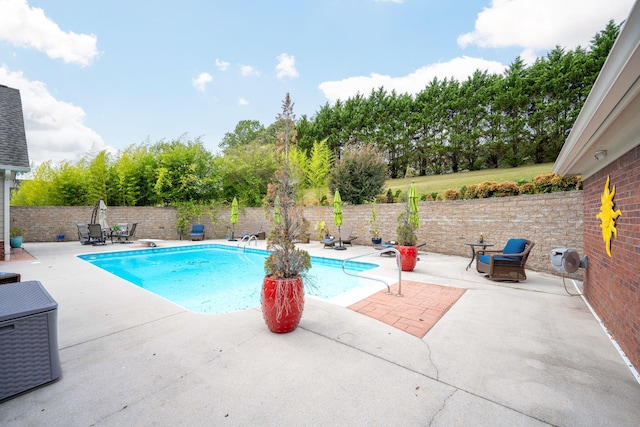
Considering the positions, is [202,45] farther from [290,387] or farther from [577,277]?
[577,277]

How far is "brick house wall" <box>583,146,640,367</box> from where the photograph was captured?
2.37 meters

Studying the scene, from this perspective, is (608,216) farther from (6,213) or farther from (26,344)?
(6,213)

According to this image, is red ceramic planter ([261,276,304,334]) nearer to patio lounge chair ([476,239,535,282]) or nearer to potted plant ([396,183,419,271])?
potted plant ([396,183,419,271])

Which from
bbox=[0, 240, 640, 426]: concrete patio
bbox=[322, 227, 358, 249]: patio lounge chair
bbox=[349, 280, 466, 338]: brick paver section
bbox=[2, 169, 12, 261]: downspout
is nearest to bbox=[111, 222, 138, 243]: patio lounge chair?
bbox=[2, 169, 12, 261]: downspout

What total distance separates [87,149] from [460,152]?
24.6m

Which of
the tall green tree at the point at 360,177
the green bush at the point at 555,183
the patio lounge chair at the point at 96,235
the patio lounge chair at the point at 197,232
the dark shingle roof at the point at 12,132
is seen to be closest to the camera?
the green bush at the point at 555,183

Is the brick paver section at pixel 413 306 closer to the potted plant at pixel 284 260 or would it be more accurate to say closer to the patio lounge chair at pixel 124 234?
the potted plant at pixel 284 260

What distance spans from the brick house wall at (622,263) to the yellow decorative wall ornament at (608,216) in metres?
0.06

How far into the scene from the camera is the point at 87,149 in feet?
45.2

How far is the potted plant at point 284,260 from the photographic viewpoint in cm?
294

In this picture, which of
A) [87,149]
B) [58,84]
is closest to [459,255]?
[58,84]

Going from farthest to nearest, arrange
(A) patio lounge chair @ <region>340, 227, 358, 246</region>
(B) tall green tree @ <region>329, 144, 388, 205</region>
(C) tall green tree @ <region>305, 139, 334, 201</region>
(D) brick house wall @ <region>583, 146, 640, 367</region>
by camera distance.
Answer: (C) tall green tree @ <region>305, 139, 334, 201</region>, (B) tall green tree @ <region>329, 144, 388, 205</region>, (A) patio lounge chair @ <region>340, 227, 358, 246</region>, (D) brick house wall @ <region>583, 146, 640, 367</region>

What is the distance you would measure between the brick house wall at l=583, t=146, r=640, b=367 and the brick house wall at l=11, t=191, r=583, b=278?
308 centimetres

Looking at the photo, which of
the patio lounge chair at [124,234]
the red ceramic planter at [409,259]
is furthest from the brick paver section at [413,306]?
the patio lounge chair at [124,234]
